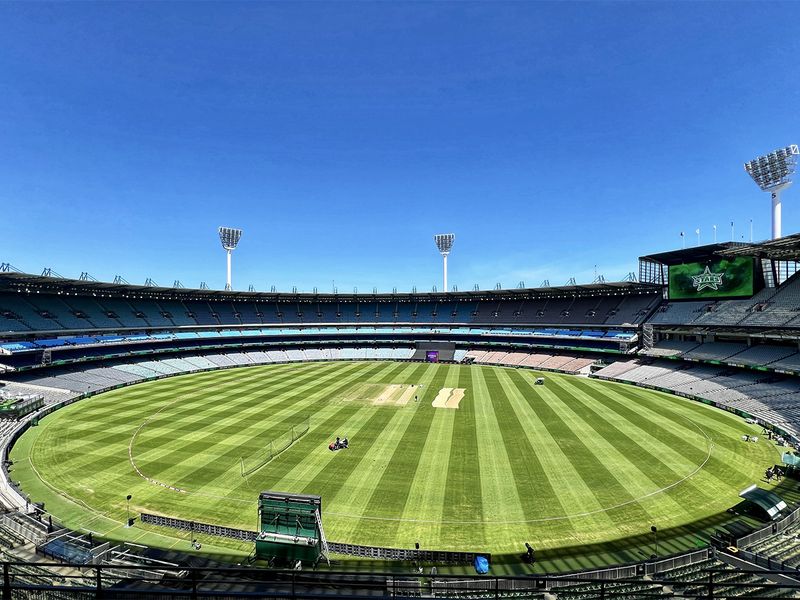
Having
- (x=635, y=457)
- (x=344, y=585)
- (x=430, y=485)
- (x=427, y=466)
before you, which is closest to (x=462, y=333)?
(x=635, y=457)

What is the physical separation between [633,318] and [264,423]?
2603 inches

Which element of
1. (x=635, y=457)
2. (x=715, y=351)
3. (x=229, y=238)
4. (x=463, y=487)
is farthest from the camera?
(x=229, y=238)

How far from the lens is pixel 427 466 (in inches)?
1084

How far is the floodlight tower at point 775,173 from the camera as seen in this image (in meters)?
56.0

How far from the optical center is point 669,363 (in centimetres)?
5997

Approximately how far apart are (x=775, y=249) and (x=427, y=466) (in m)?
49.0

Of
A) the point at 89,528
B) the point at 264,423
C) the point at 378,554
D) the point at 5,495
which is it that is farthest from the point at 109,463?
the point at 378,554

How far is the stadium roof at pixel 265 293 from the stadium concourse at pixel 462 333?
0.42 meters

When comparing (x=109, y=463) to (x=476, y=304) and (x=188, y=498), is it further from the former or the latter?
(x=476, y=304)

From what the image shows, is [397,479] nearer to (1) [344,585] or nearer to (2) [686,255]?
(1) [344,585]

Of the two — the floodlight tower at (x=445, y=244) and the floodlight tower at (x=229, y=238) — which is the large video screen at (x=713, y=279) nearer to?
the floodlight tower at (x=445, y=244)

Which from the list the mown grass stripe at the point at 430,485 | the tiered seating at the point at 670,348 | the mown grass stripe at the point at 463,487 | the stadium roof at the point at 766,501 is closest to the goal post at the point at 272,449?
the mown grass stripe at the point at 430,485

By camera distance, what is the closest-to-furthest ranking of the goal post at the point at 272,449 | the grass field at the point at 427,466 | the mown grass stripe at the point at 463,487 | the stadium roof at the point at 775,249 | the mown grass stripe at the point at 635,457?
the mown grass stripe at the point at 463,487 → the grass field at the point at 427,466 → the mown grass stripe at the point at 635,457 → the goal post at the point at 272,449 → the stadium roof at the point at 775,249

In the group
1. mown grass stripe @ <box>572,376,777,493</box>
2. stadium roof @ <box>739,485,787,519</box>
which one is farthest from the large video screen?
stadium roof @ <box>739,485,787,519</box>
